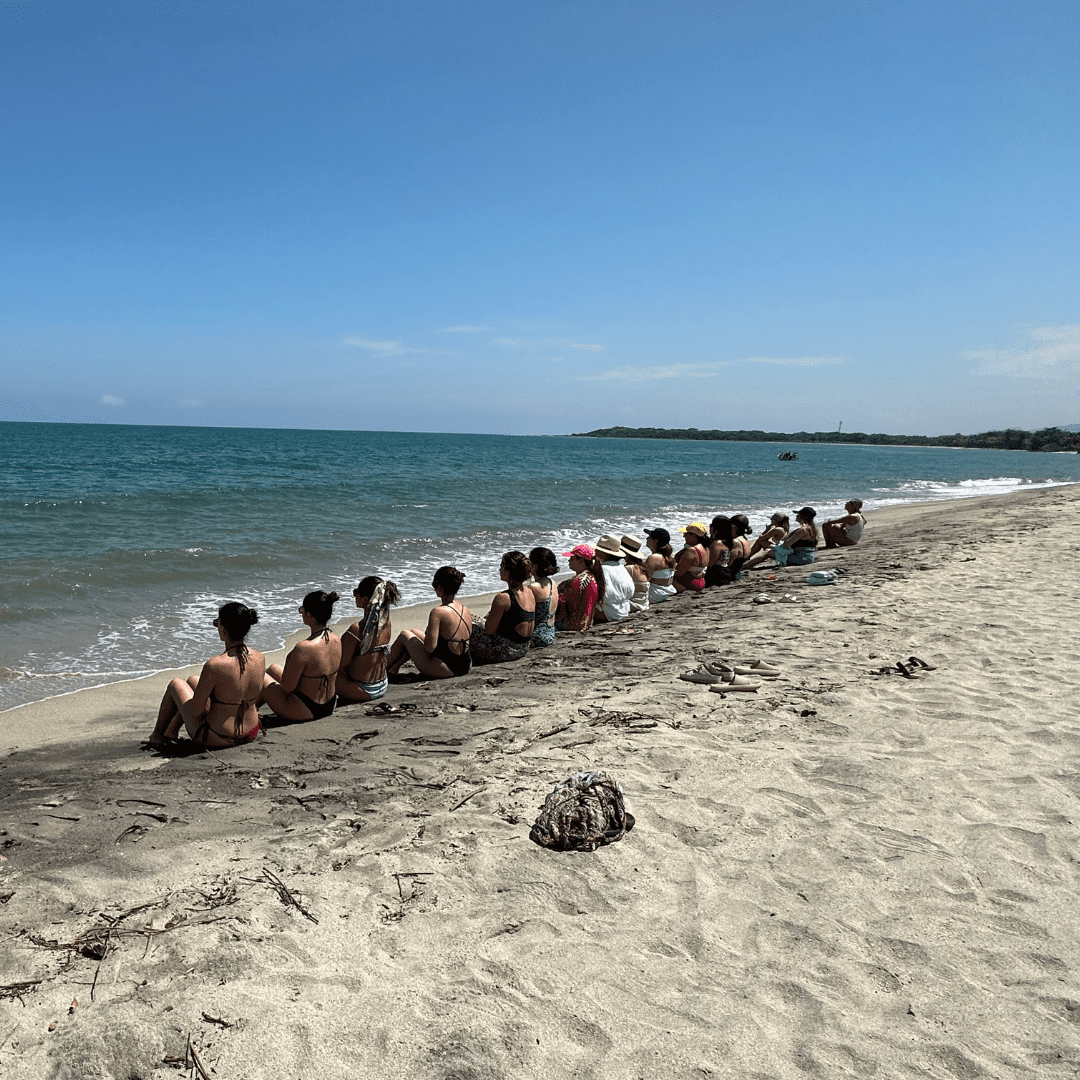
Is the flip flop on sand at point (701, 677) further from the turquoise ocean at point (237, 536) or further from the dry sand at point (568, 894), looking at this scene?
the turquoise ocean at point (237, 536)

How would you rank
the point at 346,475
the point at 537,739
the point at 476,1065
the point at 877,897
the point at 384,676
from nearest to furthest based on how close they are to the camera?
the point at 476,1065 → the point at 877,897 → the point at 537,739 → the point at 384,676 → the point at 346,475

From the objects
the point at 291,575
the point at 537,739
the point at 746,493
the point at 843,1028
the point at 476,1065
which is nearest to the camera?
the point at 476,1065

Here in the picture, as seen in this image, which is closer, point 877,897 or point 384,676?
point 877,897

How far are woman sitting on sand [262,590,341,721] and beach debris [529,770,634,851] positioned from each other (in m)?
2.42

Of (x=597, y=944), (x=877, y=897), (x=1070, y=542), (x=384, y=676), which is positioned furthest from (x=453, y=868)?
(x=1070, y=542)

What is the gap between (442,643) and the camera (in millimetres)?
6273

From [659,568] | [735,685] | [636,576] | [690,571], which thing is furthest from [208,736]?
[690,571]

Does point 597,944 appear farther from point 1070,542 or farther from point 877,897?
point 1070,542

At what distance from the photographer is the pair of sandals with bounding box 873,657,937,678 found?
5.60 metres

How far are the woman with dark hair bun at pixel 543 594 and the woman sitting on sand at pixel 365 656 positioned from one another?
5.73 feet

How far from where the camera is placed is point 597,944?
2754 millimetres

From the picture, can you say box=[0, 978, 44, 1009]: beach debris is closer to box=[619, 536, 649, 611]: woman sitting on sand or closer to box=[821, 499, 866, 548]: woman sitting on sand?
box=[619, 536, 649, 611]: woman sitting on sand

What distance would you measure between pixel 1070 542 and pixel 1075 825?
11180 mm

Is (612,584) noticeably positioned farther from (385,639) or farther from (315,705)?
(315,705)
